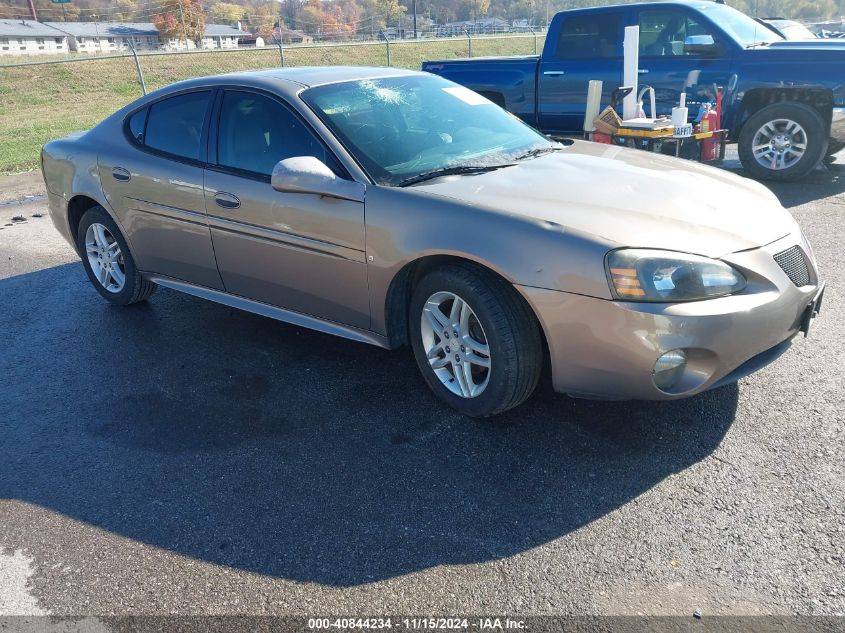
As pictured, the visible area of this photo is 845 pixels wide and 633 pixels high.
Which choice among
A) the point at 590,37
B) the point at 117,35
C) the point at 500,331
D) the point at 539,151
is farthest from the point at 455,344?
the point at 117,35

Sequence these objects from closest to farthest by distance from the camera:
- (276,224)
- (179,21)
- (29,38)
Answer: (276,224)
(179,21)
(29,38)

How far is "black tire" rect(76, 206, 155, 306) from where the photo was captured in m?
4.93

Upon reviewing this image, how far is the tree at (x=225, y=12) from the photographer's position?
6425 centimetres

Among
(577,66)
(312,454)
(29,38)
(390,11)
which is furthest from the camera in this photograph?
(29,38)

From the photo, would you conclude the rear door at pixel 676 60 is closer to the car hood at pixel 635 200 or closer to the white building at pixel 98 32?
the car hood at pixel 635 200

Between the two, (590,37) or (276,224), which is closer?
(276,224)

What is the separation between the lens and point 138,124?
471 cm

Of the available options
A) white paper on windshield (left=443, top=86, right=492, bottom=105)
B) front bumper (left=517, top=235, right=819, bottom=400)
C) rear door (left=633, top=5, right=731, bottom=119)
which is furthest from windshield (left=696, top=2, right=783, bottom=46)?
front bumper (left=517, top=235, right=819, bottom=400)

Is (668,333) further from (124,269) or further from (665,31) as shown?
(665,31)

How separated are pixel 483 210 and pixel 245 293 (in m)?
1.74

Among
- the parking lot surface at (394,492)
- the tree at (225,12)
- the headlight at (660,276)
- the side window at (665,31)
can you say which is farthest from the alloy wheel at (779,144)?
the tree at (225,12)

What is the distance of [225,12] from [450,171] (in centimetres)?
7035

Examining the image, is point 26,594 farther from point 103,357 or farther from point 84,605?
point 103,357

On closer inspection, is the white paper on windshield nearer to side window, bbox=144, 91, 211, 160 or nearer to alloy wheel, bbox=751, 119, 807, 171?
side window, bbox=144, 91, 211, 160
